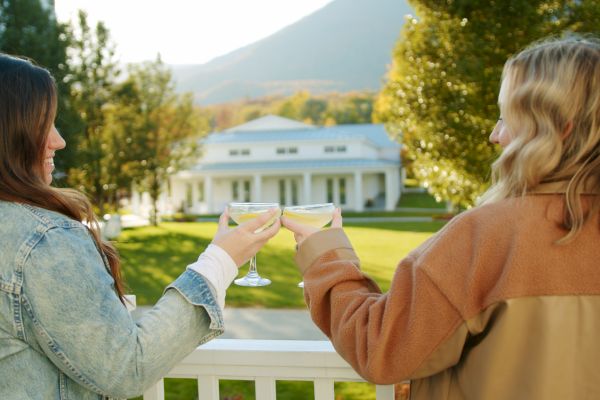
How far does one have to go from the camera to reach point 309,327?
834 centimetres

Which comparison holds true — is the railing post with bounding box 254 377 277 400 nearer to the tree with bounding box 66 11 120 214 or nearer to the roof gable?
the tree with bounding box 66 11 120 214

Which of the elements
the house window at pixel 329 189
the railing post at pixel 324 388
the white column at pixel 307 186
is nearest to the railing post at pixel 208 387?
the railing post at pixel 324 388

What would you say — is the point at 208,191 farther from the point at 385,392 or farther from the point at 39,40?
the point at 385,392

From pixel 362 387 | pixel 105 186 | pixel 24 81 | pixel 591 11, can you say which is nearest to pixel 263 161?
pixel 105 186

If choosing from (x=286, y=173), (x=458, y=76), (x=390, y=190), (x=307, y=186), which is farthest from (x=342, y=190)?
(x=458, y=76)

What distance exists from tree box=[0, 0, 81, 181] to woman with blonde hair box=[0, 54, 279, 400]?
571 inches

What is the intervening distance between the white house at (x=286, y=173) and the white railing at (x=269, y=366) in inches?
1402

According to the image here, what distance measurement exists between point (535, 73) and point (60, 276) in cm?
113

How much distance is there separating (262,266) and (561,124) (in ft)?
42.3

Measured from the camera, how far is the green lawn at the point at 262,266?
5953 mm

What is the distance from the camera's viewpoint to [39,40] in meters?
15.3

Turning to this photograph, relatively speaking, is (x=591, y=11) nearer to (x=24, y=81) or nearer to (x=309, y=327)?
(x=309, y=327)

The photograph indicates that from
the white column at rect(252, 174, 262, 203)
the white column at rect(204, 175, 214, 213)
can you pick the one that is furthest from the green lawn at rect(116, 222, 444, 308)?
the white column at rect(204, 175, 214, 213)

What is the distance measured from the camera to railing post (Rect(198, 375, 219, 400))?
193 cm
